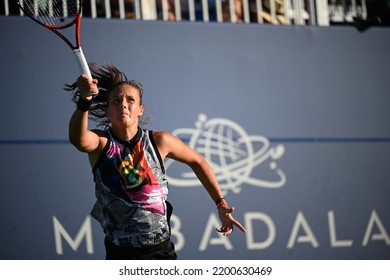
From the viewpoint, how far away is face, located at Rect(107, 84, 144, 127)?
496 centimetres

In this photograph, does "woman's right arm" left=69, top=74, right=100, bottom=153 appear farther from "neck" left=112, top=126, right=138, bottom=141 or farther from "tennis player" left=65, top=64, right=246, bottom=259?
"neck" left=112, top=126, right=138, bottom=141

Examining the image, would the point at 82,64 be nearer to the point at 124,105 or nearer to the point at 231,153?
the point at 124,105

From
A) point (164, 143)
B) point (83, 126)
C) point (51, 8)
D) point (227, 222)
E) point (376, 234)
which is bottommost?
point (376, 234)

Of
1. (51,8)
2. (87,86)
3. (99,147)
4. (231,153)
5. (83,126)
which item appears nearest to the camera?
(87,86)

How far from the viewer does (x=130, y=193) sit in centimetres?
490

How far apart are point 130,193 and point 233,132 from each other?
7.75 ft

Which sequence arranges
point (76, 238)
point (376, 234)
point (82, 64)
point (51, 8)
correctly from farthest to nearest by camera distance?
1. point (376, 234)
2. point (76, 238)
3. point (51, 8)
4. point (82, 64)

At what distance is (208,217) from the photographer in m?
6.96

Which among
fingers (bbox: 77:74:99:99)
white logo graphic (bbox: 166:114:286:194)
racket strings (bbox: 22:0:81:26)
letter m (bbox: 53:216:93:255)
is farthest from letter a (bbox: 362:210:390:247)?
fingers (bbox: 77:74:99:99)

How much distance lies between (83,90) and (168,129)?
2889 millimetres

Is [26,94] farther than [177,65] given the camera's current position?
No

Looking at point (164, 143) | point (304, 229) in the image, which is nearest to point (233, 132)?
point (304, 229)

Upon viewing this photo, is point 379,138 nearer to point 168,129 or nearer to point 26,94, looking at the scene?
point 168,129
